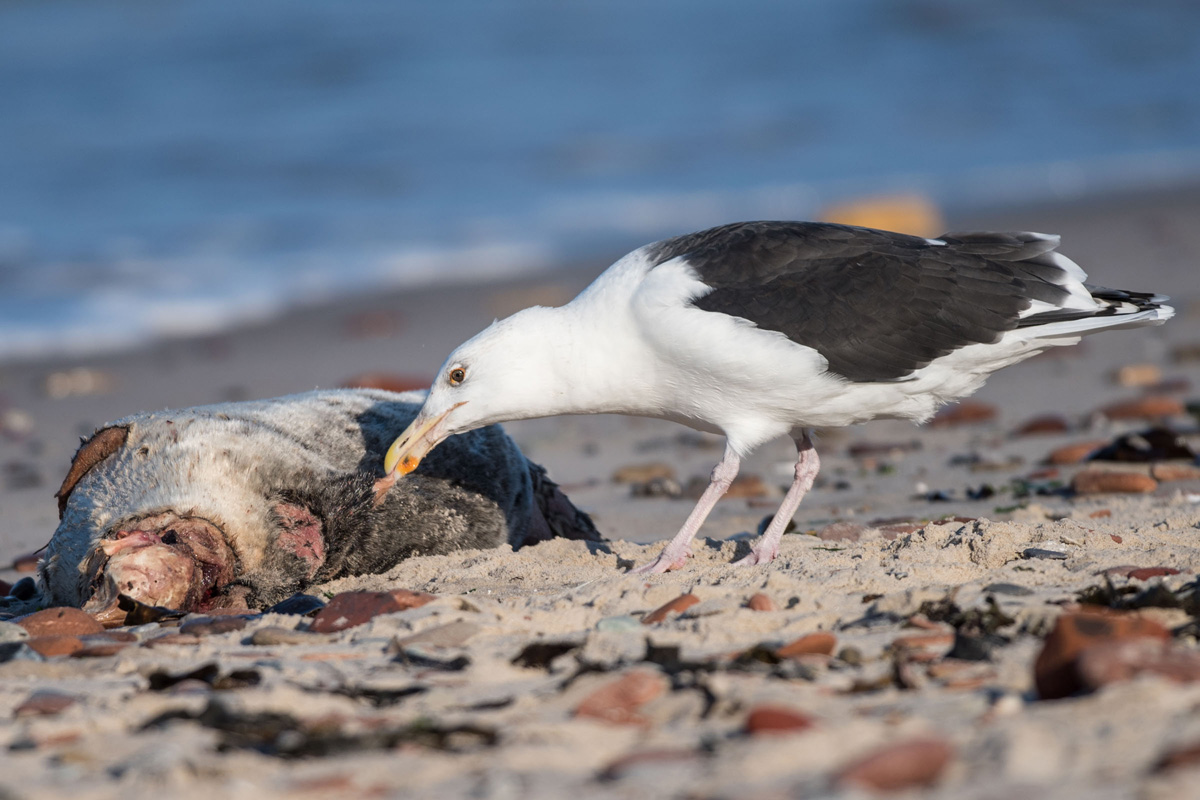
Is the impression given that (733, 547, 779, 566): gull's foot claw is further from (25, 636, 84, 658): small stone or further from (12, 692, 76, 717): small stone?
(12, 692, 76, 717): small stone

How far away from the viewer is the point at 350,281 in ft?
47.6

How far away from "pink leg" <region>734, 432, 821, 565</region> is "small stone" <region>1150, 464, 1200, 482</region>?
199cm

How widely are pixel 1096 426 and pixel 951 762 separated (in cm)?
576

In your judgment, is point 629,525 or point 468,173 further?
point 468,173

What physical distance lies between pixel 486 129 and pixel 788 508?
17233 millimetres

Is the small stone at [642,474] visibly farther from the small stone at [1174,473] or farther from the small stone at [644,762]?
the small stone at [644,762]

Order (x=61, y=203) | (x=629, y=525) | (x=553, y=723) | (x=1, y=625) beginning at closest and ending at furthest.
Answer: (x=553, y=723), (x=1, y=625), (x=629, y=525), (x=61, y=203)

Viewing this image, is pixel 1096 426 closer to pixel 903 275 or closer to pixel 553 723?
pixel 903 275

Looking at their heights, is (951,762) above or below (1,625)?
below

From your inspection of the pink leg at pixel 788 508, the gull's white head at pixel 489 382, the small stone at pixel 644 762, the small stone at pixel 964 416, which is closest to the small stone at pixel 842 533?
the pink leg at pixel 788 508

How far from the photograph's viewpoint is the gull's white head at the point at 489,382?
207 inches

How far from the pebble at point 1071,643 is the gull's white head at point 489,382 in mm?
2559

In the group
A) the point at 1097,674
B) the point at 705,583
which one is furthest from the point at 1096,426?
the point at 1097,674

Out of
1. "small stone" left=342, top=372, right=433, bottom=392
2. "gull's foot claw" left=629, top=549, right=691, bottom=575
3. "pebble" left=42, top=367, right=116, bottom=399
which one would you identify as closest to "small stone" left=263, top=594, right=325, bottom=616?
"gull's foot claw" left=629, top=549, right=691, bottom=575
